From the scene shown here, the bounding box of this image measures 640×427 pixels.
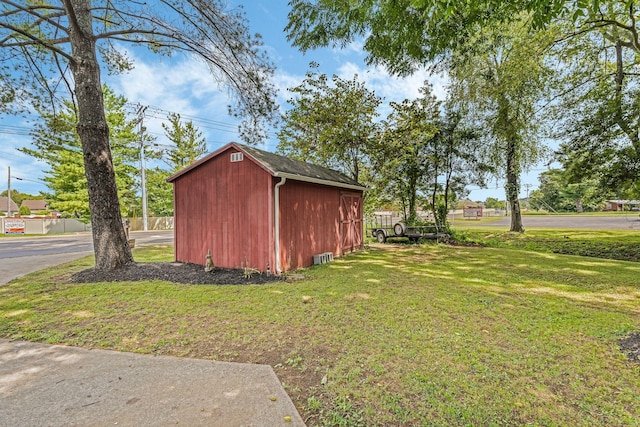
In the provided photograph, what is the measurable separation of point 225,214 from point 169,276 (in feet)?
5.82

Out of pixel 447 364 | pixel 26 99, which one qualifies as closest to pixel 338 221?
pixel 447 364

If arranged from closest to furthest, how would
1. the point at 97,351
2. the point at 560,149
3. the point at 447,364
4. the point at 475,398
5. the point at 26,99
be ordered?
the point at 475,398, the point at 447,364, the point at 97,351, the point at 26,99, the point at 560,149

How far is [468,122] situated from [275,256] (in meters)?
11.1

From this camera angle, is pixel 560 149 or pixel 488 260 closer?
pixel 488 260

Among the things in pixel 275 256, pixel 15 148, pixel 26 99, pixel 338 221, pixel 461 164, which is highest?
pixel 15 148

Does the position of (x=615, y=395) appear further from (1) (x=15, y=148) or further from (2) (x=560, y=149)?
(1) (x=15, y=148)

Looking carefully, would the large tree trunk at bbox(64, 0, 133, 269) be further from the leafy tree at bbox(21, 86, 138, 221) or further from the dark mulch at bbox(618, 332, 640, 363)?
the leafy tree at bbox(21, 86, 138, 221)

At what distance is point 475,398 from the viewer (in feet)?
6.72

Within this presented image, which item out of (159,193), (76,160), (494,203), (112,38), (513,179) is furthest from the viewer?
(494,203)

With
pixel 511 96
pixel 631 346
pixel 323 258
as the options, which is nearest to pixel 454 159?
pixel 511 96

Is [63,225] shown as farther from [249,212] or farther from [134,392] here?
[134,392]

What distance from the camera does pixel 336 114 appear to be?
1115cm

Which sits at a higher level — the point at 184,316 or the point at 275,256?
the point at 275,256

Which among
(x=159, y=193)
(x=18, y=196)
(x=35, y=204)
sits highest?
(x=18, y=196)
